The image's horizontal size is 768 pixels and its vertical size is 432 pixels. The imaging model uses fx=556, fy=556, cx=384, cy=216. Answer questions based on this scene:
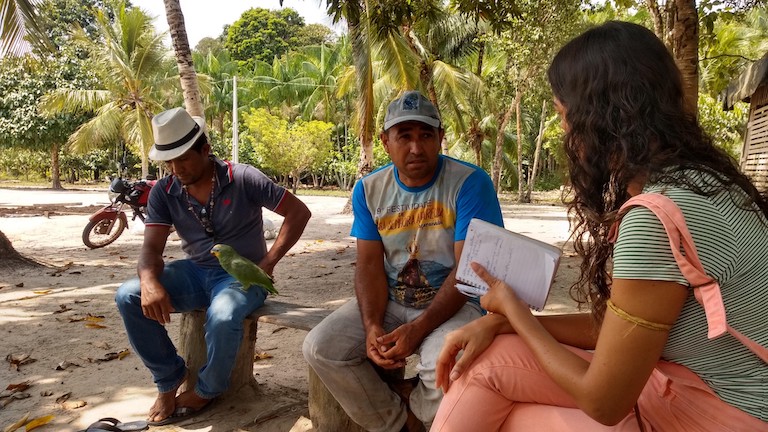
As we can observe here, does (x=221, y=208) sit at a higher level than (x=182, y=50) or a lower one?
lower

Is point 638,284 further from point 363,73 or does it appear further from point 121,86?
point 121,86

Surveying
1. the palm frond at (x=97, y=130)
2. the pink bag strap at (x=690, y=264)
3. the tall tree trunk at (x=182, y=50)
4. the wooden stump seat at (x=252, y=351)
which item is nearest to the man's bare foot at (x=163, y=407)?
the wooden stump seat at (x=252, y=351)

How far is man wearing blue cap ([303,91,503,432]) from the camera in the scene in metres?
2.42

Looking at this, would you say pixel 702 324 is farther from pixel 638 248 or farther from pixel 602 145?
pixel 602 145

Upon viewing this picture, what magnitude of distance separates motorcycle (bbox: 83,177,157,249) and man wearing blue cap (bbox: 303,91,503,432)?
7.25 m

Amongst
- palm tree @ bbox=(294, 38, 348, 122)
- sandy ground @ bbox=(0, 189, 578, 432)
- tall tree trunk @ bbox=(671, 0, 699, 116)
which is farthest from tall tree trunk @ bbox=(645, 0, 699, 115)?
palm tree @ bbox=(294, 38, 348, 122)

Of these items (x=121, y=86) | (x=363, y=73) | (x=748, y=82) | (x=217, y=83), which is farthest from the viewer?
(x=217, y=83)

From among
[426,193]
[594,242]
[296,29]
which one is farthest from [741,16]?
[296,29]

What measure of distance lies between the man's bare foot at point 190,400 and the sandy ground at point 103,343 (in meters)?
0.09

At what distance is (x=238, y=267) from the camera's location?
9.75 feet

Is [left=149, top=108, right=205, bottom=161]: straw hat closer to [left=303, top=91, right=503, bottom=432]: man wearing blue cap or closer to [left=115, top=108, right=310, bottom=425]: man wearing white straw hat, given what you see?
[left=115, top=108, right=310, bottom=425]: man wearing white straw hat

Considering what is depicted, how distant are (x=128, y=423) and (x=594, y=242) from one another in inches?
103

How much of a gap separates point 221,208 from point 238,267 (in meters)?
0.48

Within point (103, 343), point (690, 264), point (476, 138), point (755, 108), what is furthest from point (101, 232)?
point (476, 138)
